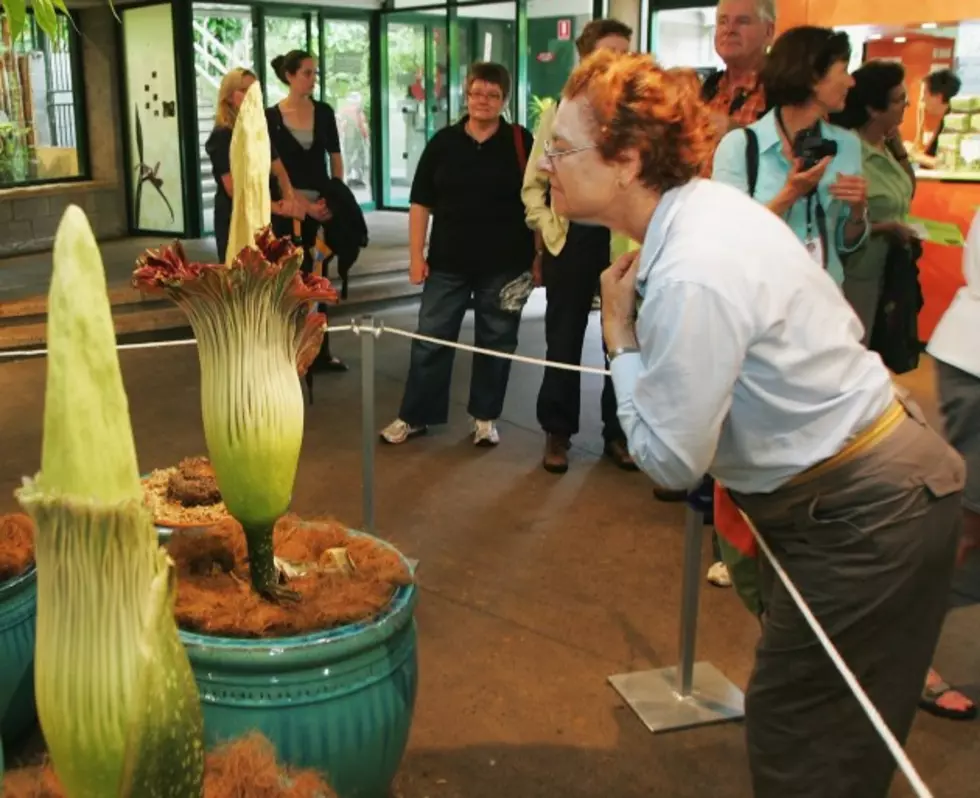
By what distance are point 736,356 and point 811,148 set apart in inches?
68.9

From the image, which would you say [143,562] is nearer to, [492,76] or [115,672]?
[115,672]

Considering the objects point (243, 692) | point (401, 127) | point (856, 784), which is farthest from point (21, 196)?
point (856, 784)

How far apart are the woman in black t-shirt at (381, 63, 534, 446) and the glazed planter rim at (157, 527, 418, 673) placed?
2.87 m

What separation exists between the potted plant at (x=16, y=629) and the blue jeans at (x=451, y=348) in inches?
97.6

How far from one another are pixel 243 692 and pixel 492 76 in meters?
3.19

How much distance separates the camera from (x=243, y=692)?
6.62 ft

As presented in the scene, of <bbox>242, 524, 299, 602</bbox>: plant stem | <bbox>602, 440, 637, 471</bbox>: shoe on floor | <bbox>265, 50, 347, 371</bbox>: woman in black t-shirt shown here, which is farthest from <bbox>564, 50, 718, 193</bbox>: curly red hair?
<bbox>265, 50, 347, 371</bbox>: woman in black t-shirt

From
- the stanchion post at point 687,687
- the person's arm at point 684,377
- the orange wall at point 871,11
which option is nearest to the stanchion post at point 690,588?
the stanchion post at point 687,687

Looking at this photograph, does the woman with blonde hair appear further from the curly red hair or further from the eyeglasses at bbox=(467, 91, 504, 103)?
the curly red hair

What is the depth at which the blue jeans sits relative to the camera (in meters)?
4.82

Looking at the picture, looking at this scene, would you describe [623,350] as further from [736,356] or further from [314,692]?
[314,692]

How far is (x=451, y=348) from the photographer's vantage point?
198 inches

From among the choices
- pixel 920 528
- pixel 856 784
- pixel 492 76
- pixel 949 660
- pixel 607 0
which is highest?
pixel 607 0

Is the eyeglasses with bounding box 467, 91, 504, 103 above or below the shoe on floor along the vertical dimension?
above
